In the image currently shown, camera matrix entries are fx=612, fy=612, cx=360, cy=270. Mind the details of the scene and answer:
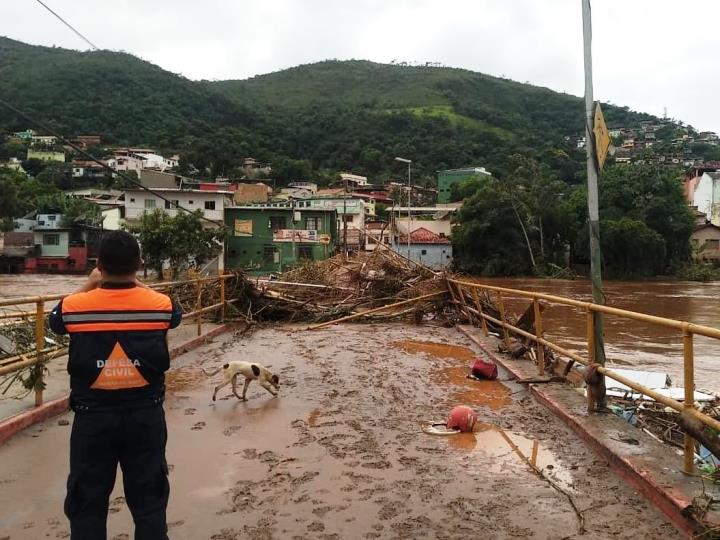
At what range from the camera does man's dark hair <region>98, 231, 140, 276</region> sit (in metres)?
2.69

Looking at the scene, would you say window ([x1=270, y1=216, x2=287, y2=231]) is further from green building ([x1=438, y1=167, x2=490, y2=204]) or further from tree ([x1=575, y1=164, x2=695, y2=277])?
green building ([x1=438, y1=167, x2=490, y2=204])

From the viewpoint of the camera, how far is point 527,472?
448 centimetres

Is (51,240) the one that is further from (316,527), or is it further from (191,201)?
(316,527)

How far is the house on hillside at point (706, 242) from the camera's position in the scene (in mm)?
62000

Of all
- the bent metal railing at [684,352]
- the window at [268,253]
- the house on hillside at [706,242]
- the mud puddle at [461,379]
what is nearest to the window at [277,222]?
the window at [268,253]

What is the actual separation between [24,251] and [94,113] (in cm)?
5905

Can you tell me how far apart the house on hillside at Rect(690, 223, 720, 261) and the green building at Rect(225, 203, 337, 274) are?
125 ft


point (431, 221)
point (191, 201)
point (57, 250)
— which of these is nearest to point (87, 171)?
point (57, 250)

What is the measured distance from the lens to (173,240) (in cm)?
3947

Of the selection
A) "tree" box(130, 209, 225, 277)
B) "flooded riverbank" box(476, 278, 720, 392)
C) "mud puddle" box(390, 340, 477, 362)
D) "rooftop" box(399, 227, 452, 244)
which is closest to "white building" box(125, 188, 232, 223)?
"tree" box(130, 209, 225, 277)

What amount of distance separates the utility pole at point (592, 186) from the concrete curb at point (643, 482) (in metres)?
0.51

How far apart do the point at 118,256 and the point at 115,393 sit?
60 centimetres

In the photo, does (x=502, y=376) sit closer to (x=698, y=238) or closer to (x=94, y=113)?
(x=698, y=238)

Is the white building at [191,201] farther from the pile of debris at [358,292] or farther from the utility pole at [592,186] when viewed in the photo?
the utility pole at [592,186]
